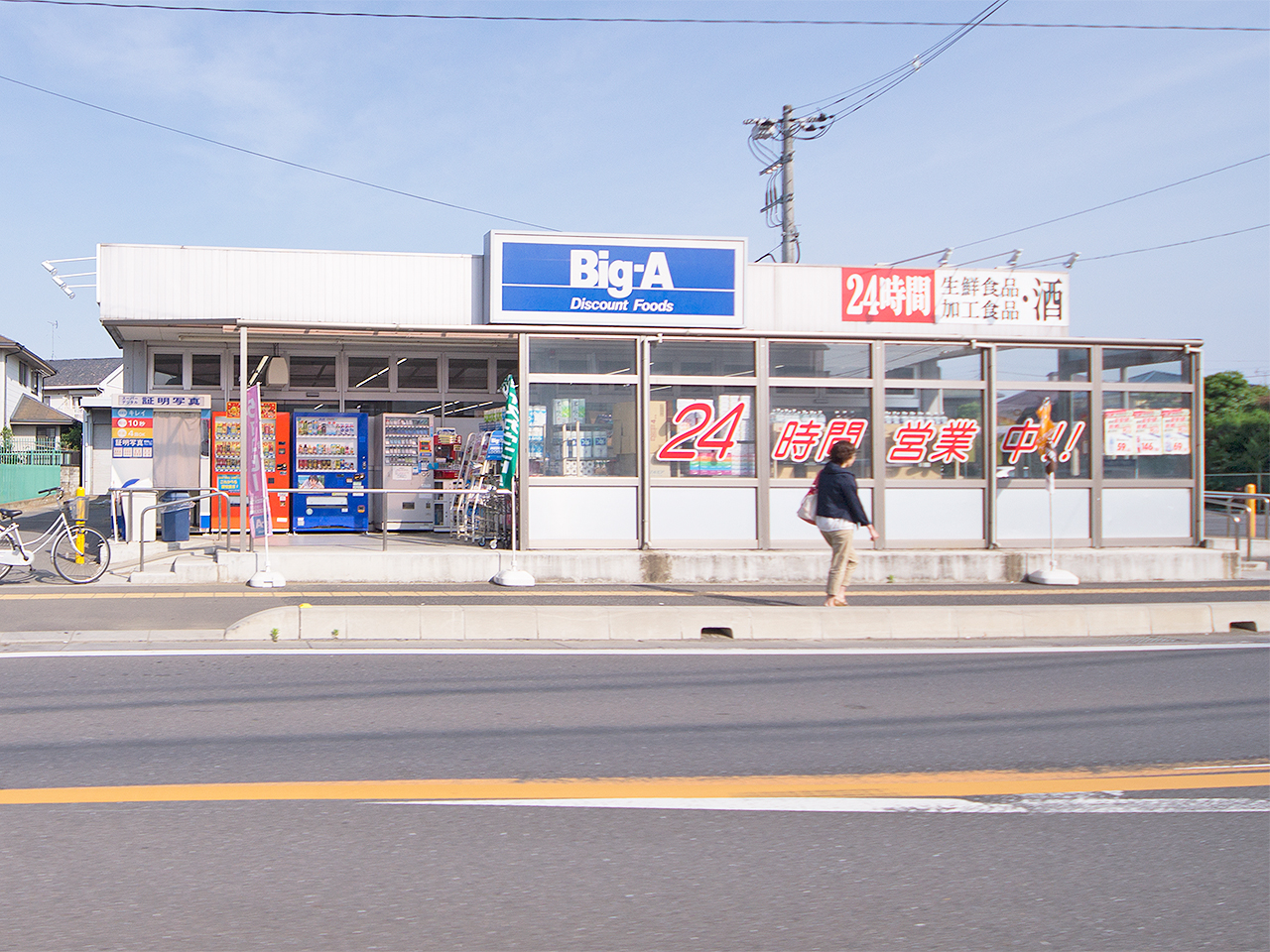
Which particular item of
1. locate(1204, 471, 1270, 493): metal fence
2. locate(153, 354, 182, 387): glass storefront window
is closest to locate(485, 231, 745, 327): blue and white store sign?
locate(153, 354, 182, 387): glass storefront window

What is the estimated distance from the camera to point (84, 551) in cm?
1283

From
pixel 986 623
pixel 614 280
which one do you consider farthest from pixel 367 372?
pixel 986 623

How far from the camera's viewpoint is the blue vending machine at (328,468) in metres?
17.4

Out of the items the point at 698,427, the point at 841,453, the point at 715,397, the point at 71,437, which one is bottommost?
the point at 841,453

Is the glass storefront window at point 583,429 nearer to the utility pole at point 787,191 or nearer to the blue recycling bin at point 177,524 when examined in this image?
the blue recycling bin at point 177,524

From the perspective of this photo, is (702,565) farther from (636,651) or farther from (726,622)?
(636,651)

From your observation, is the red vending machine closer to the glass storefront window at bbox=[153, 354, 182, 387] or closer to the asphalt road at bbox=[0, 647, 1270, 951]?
the glass storefront window at bbox=[153, 354, 182, 387]

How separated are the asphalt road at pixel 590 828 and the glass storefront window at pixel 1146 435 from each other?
8.29 metres

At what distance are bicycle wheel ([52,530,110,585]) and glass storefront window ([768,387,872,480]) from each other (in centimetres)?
912

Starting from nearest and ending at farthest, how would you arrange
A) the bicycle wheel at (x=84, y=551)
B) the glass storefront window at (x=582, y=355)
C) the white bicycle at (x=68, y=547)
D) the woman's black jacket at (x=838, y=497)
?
the woman's black jacket at (x=838, y=497) < the white bicycle at (x=68, y=547) < the bicycle wheel at (x=84, y=551) < the glass storefront window at (x=582, y=355)

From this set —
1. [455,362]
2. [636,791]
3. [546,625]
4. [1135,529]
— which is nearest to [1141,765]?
[636,791]

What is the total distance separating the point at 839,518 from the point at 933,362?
5093 millimetres

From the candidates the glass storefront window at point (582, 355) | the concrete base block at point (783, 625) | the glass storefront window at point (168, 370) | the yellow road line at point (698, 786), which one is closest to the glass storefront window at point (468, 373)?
the glass storefront window at point (168, 370)

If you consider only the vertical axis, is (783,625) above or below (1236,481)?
below
